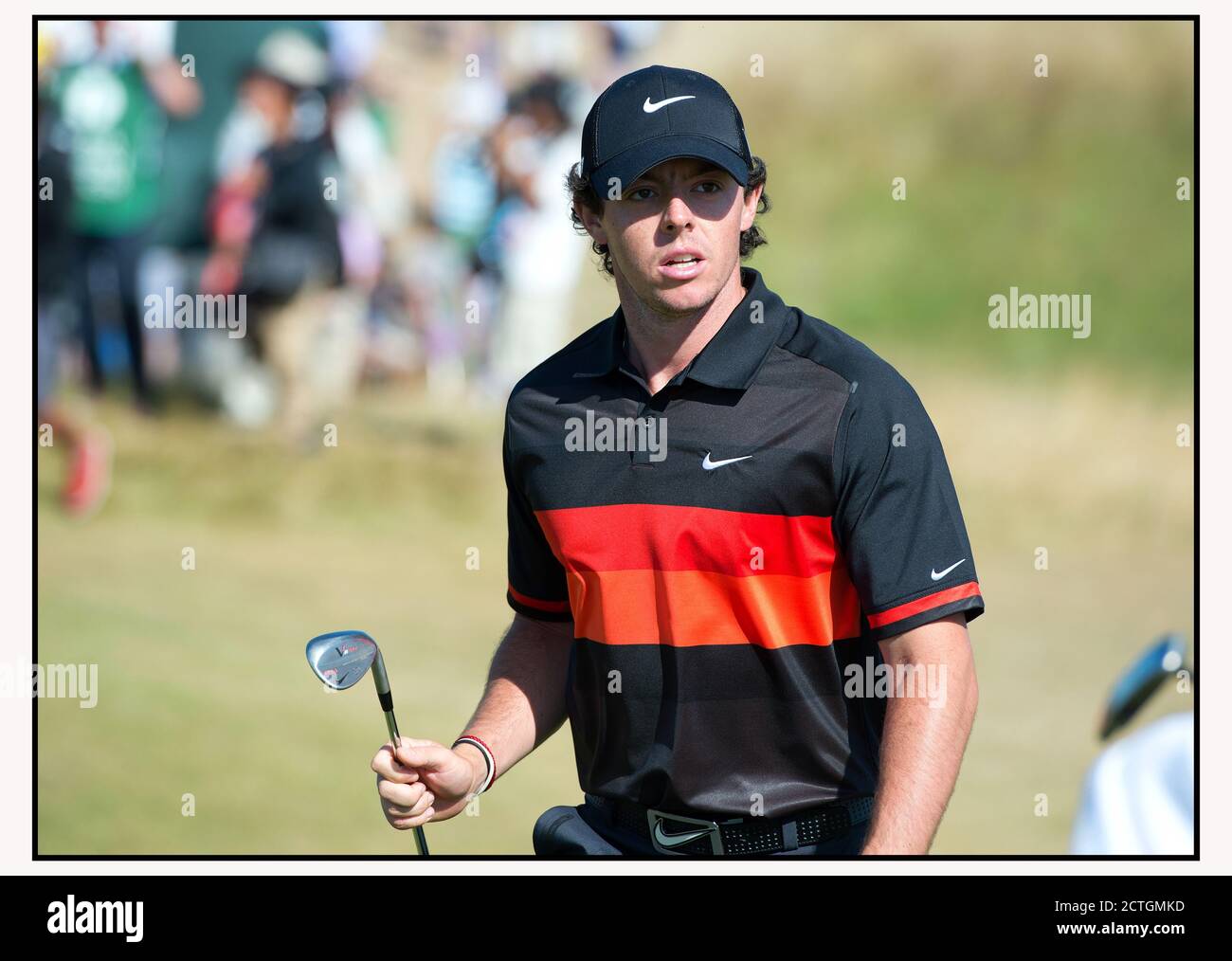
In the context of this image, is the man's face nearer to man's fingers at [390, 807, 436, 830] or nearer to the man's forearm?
the man's forearm

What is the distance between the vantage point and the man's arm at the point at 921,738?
289 cm

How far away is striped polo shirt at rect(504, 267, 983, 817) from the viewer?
2988mm

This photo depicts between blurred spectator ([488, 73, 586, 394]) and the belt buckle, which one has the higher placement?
blurred spectator ([488, 73, 586, 394])

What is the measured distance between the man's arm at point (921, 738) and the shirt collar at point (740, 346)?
0.62 m

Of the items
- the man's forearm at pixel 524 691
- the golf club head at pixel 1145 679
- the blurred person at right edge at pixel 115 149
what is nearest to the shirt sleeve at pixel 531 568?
the man's forearm at pixel 524 691

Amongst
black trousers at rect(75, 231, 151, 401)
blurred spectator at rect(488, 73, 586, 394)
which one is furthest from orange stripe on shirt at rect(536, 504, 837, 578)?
black trousers at rect(75, 231, 151, 401)

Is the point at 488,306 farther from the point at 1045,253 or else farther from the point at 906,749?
the point at 906,749

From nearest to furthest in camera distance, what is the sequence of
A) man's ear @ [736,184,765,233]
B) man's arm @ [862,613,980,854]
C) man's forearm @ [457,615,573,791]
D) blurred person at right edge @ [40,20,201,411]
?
man's arm @ [862,613,980,854] → man's ear @ [736,184,765,233] → man's forearm @ [457,615,573,791] → blurred person at right edge @ [40,20,201,411]

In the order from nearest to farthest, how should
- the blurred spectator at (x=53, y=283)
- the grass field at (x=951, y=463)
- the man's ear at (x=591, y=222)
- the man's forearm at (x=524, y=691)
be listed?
the man's ear at (x=591, y=222) → the man's forearm at (x=524, y=691) → the grass field at (x=951, y=463) → the blurred spectator at (x=53, y=283)

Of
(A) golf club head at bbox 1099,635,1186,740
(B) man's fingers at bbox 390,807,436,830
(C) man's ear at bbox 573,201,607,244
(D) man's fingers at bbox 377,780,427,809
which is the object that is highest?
(C) man's ear at bbox 573,201,607,244

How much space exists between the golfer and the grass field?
4.43m

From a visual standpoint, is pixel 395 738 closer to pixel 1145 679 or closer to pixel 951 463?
pixel 1145 679

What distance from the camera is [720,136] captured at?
123 inches

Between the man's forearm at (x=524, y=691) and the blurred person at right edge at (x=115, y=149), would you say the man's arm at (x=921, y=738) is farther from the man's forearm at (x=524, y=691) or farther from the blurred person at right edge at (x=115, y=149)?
the blurred person at right edge at (x=115, y=149)
